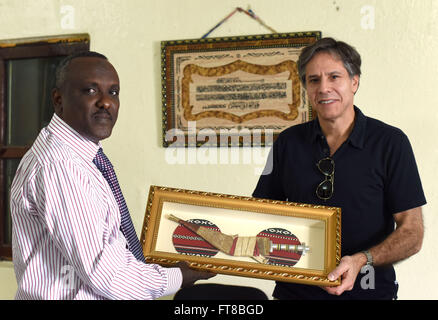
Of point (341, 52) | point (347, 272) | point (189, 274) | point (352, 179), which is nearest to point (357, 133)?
point (352, 179)

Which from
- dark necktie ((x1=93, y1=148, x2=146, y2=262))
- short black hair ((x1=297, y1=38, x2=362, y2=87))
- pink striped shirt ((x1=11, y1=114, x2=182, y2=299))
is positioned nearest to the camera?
pink striped shirt ((x1=11, y1=114, x2=182, y2=299))

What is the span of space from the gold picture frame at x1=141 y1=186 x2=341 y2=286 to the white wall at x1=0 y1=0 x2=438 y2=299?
1.19m

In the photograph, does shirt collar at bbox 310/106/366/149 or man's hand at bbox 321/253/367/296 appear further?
shirt collar at bbox 310/106/366/149

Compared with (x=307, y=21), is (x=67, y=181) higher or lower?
lower

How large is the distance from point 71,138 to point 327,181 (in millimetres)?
845

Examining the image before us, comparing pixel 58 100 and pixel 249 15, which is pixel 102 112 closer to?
pixel 58 100

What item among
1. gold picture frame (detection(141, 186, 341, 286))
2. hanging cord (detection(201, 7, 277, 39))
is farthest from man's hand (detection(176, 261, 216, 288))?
hanging cord (detection(201, 7, 277, 39))

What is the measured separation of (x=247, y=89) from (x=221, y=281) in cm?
114

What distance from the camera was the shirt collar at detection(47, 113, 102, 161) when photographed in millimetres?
1345

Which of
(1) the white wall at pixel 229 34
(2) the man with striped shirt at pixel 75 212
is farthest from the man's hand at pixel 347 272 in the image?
(1) the white wall at pixel 229 34

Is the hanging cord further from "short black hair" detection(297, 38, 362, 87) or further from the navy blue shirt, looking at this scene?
the navy blue shirt
